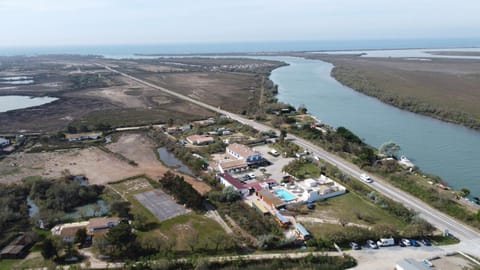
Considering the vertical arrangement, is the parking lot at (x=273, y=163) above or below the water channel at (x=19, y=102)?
below

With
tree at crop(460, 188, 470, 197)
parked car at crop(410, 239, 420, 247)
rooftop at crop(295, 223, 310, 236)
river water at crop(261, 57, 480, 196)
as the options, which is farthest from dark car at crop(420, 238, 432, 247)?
river water at crop(261, 57, 480, 196)

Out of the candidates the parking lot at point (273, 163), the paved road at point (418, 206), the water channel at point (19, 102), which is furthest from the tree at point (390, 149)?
the water channel at point (19, 102)

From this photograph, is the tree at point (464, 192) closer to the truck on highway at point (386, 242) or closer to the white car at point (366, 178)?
the white car at point (366, 178)

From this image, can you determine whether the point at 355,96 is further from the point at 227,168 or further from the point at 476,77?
the point at 227,168

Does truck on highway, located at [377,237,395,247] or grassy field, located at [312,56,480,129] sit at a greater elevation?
grassy field, located at [312,56,480,129]

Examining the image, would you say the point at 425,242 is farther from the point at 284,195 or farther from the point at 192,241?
the point at 192,241

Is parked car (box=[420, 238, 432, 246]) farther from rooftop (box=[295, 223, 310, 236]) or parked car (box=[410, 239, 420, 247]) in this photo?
rooftop (box=[295, 223, 310, 236])

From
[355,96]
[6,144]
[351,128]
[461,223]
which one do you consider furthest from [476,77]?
[6,144]
